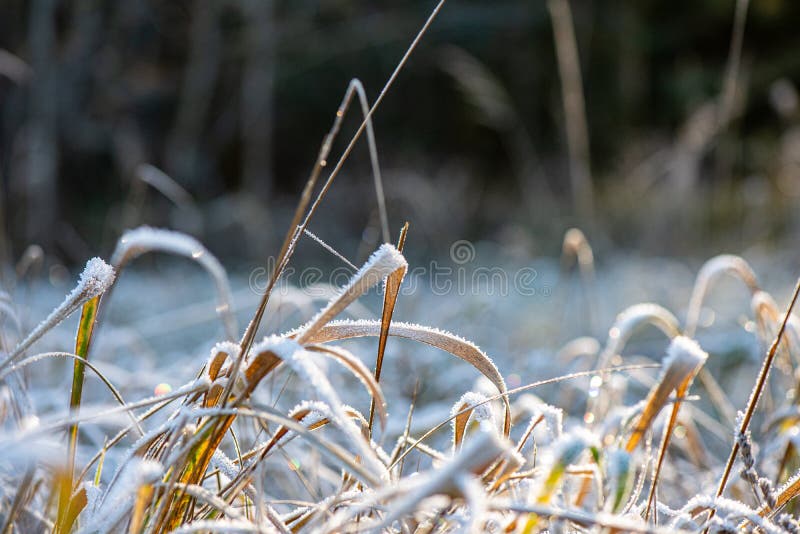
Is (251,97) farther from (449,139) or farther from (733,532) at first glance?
(733,532)

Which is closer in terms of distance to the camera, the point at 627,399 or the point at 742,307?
the point at 627,399

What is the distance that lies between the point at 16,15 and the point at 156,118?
0.97 metres

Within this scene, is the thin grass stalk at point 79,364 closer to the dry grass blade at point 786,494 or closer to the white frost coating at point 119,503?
the white frost coating at point 119,503

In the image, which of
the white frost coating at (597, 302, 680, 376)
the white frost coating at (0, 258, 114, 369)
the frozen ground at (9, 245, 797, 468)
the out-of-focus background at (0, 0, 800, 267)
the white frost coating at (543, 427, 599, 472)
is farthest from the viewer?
the out-of-focus background at (0, 0, 800, 267)

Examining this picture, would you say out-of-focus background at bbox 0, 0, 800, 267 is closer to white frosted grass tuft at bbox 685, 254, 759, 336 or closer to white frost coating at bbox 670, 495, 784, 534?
white frosted grass tuft at bbox 685, 254, 759, 336

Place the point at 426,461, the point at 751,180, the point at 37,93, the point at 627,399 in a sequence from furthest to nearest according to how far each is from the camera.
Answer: the point at 751,180 < the point at 37,93 < the point at 627,399 < the point at 426,461

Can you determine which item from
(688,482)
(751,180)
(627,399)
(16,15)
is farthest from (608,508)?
(751,180)

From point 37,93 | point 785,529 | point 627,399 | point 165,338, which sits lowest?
point 165,338

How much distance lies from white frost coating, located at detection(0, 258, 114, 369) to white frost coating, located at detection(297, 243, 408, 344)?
5.3 inches

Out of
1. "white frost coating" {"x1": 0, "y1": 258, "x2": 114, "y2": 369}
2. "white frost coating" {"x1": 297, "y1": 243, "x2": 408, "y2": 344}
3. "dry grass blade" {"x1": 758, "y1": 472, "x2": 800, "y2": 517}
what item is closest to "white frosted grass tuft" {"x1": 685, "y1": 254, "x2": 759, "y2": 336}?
"dry grass blade" {"x1": 758, "y1": 472, "x2": 800, "y2": 517}

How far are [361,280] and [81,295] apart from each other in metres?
0.17

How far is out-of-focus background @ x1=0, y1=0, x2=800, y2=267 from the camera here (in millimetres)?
3482

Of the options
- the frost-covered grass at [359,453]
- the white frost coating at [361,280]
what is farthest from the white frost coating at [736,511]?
the white frost coating at [361,280]

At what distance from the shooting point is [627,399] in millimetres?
1242
